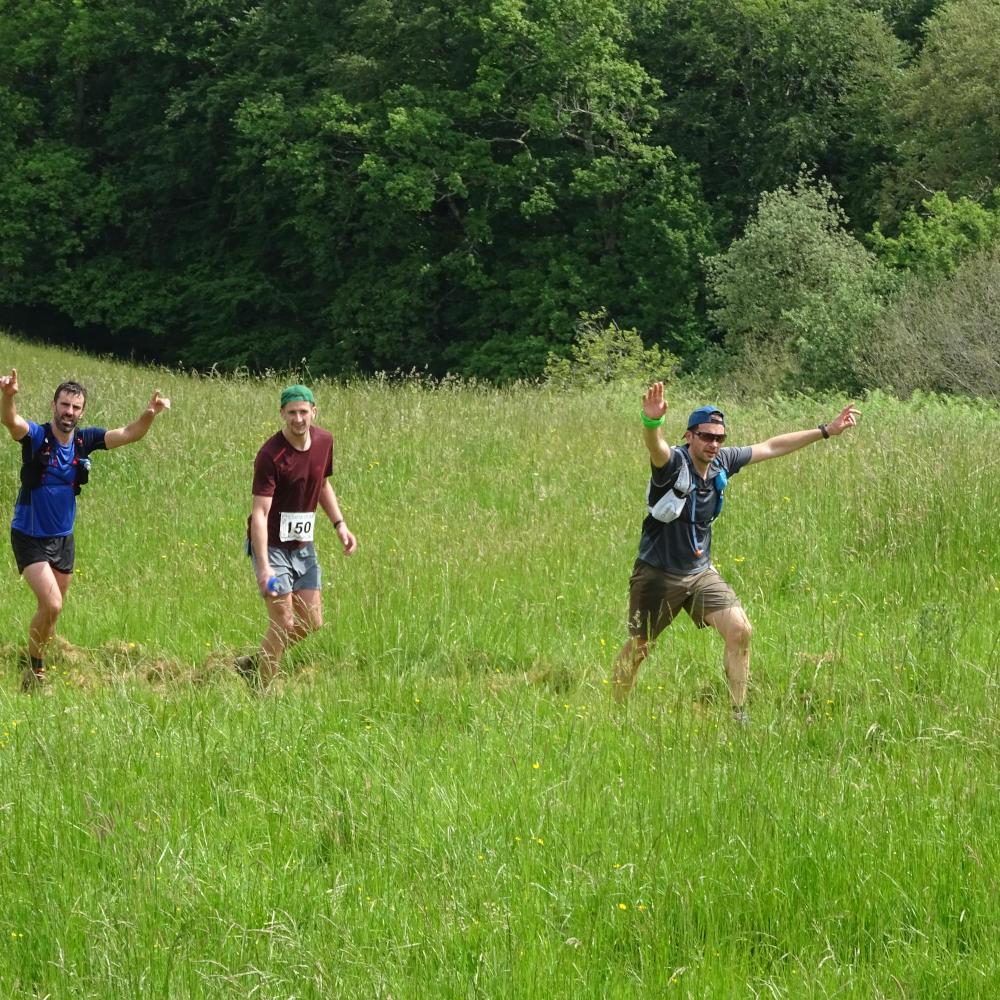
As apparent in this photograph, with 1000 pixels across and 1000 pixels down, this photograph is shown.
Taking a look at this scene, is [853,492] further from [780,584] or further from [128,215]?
[128,215]

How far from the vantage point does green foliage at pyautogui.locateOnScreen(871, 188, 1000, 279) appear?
28359mm

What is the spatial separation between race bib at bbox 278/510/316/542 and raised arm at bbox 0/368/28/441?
151 cm

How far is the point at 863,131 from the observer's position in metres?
38.5

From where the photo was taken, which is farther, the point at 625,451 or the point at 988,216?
the point at 988,216

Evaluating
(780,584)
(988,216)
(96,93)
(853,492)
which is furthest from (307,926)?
(96,93)

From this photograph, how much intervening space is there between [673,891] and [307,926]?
117 cm

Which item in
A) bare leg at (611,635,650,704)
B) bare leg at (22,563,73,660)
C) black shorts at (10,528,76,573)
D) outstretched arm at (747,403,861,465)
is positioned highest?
outstretched arm at (747,403,861,465)

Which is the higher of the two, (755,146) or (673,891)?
(755,146)

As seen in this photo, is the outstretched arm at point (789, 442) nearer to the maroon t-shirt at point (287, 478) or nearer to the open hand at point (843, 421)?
the open hand at point (843, 421)

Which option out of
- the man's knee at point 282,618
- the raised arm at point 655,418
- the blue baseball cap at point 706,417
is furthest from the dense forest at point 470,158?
the raised arm at point 655,418

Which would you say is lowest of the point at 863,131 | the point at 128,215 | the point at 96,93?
the point at 128,215

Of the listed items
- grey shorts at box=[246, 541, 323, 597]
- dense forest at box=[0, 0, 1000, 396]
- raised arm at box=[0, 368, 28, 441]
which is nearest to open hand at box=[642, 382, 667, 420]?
grey shorts at box=[246, 541, 323, 597]

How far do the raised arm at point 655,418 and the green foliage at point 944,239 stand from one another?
22591 mm

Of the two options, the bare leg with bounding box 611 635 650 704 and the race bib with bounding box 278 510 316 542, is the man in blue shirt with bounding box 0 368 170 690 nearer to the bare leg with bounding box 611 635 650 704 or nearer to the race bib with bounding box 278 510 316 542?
the race bib with bounding box 278 510 316 542
